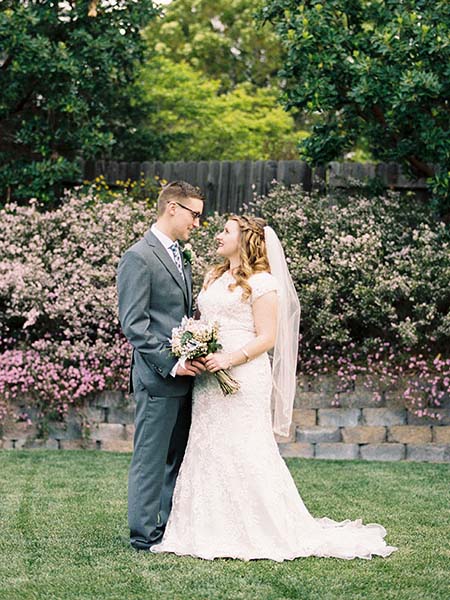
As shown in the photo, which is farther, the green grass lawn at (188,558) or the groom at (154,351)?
the groom at (154,351)

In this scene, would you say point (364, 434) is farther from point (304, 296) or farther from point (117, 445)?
point (117, 445)

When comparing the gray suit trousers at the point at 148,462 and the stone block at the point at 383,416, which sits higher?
the gray suit trousers at the point at 148,462

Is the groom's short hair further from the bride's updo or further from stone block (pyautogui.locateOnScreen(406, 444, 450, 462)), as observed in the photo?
stone block (pyautogui.locateOnScreen(406, 444, 450, 462))

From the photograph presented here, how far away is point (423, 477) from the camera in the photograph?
8602 millimetres

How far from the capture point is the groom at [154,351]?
17.9ft

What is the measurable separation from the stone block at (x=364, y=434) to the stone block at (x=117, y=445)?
209cm

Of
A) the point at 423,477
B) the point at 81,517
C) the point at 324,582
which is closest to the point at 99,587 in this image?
the point at 324,582

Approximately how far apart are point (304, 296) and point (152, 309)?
4581mm

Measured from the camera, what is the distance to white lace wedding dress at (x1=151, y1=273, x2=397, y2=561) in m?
5.47

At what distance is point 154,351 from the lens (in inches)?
213

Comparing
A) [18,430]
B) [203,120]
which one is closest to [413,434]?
[18,430]

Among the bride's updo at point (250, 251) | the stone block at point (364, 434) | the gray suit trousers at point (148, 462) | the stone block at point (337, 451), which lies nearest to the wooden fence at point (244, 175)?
the stone block at point (364, 434)

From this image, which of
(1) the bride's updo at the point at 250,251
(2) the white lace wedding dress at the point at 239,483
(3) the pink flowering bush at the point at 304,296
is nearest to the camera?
(2) the white lace wedding dress at the point at 239,483

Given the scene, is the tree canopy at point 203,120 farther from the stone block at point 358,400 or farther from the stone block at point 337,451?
the stone block at point 337,451
